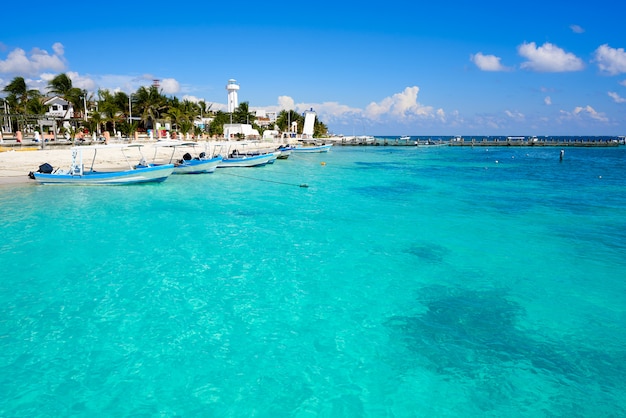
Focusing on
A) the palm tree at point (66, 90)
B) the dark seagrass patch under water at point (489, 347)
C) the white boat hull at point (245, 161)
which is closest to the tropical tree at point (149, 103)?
the palm tree at point (66, 90)

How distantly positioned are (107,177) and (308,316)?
81.0 ft

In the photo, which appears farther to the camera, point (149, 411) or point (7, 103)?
point (7, 103)

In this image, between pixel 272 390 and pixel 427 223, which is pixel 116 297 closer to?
pixel 272 390

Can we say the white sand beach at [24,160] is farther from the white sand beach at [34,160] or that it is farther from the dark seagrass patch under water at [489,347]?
the dark seagrass patch under water at [489,347]

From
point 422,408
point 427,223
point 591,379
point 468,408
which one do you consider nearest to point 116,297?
point 422,408

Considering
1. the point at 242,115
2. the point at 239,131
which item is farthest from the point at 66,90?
the point at 242,115

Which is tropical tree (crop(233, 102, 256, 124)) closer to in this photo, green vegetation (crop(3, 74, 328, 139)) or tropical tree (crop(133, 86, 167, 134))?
green vegetation (crop(3, 74, 328, 139))

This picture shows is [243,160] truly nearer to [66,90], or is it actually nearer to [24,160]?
[24,160]

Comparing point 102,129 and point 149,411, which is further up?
point 102,129

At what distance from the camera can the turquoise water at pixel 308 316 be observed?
722 cm

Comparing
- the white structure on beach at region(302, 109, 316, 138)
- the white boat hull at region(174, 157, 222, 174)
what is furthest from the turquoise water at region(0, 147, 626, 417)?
the white structure on beach at region(302, 109, 316, 138)

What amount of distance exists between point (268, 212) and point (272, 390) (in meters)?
16.3

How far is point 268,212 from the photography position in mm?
23203

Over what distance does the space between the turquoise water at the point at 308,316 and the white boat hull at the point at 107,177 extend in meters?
7.92
